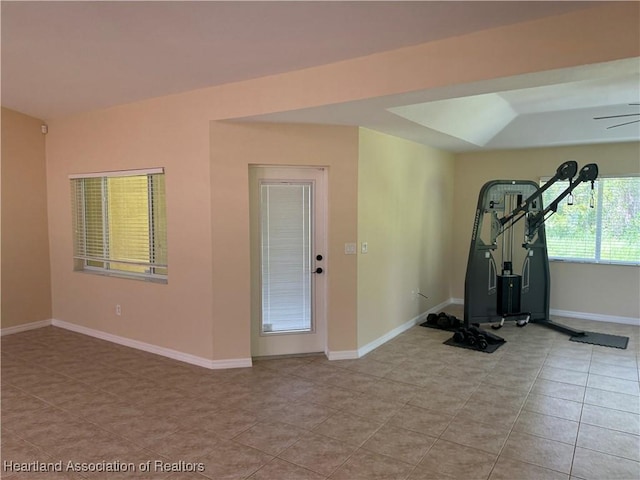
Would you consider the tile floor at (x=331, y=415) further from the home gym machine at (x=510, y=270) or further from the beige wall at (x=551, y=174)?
the beige wall at (x=551, y=174)

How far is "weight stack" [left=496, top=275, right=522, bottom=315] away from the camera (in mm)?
5535

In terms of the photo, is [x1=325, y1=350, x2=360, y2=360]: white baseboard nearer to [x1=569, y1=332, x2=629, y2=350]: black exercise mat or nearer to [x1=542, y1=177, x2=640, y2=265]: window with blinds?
[x1=569, y1=332, x2=629, y2=350]: black exercise mat

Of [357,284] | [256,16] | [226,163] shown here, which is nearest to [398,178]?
[357,284]

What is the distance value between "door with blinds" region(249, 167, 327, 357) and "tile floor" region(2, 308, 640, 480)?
0.96 feet

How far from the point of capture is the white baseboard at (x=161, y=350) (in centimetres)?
427

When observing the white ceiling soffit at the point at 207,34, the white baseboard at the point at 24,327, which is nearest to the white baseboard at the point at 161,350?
the white baseboard at the point at 24,327

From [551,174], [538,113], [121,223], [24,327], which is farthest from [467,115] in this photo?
[24,327]

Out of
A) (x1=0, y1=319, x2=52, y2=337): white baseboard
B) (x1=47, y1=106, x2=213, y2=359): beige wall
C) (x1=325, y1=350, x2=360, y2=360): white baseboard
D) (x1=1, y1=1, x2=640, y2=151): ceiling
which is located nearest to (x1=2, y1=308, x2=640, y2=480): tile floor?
(x1=325, y1=350, x2=360, y2=360): white baseboard

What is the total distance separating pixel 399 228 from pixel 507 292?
66.6 inches

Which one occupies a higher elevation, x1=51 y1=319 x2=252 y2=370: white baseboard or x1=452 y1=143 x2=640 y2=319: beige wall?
x1=452 y1=143 x2=640 y2=319: beige wall

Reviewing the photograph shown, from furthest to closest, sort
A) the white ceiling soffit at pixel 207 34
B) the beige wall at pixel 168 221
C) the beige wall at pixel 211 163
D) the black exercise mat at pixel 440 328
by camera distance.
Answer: the black exercise mat at pixel 440 328
the beige wall at pixel 168 221
the beige wall at pixel 211 163
the white ceiling soffit at pixel 207 34

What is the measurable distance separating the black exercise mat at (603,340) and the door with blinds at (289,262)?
10.3ft

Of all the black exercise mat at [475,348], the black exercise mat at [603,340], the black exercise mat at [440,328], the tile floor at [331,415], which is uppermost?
the black exercise mat at [440,328]

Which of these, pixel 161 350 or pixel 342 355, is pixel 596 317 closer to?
pixel 342 355
